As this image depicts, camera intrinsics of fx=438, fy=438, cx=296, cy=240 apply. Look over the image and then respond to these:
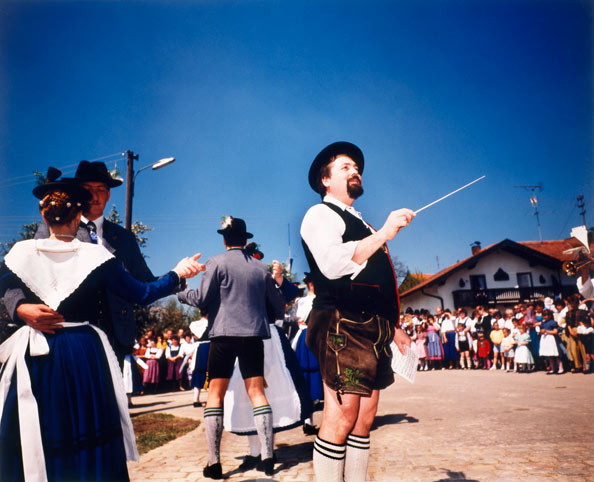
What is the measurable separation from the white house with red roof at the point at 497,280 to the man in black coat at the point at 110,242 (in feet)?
112

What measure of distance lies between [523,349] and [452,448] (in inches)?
467

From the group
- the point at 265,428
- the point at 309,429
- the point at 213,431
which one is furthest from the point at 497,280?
the point at 213,431

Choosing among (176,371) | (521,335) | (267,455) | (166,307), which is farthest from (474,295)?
(267,455)

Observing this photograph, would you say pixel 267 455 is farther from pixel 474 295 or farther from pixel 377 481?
pixel 474 295

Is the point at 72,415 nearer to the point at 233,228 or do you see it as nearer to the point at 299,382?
the point at 233,228

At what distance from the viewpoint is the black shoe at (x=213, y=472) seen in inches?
135

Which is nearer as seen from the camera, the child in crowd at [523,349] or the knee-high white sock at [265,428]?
the knee-high white sock at [265,428]

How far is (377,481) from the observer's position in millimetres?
3105

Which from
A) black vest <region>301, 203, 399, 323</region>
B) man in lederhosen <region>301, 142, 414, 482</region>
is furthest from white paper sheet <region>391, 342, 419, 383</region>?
black vest <region>301, 203, 399, 323</region>

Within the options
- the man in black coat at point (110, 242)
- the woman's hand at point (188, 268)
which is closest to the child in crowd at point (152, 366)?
the man in black coat at point (110, 242)

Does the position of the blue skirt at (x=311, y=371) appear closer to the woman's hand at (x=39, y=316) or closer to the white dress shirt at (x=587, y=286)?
the white dress shirt at (x=587, y=286)

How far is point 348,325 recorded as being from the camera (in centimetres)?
230

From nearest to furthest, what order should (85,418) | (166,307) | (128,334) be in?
(85,418) < (128,334) < (166,307)

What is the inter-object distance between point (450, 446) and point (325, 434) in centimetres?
246
